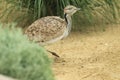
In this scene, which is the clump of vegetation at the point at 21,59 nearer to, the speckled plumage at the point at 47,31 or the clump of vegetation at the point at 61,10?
the speckled plumage at the point at 47,31

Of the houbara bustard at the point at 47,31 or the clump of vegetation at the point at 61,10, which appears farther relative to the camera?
the clump of vegetation at the point at 61,10

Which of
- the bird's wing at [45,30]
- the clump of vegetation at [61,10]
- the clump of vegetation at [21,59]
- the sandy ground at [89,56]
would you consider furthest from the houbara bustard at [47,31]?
the clump of vegetation at [21,59]

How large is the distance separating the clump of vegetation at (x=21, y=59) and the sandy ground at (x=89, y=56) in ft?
7.89

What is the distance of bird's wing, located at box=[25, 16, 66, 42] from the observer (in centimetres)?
623

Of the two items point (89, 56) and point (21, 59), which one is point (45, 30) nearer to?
point (89, 56)

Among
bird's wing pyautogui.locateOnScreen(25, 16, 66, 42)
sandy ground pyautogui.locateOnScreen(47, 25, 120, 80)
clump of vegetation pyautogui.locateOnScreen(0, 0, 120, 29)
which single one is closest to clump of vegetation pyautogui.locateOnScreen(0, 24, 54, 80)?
sandy ground pyautogui.locateOnScreen(47, 25, 120, 80)

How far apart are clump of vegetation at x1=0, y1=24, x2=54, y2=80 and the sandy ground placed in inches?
94.7

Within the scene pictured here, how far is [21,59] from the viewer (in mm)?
3252

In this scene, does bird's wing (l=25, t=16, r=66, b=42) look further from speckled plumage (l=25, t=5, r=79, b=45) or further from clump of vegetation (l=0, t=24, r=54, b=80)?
clump of vegetation (l=0, t=24, r=54, b=80)

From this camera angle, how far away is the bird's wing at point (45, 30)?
623cm

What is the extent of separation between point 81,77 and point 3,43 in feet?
8.78

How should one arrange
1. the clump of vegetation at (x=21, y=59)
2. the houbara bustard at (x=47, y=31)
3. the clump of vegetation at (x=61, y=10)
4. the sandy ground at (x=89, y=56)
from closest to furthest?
the clump of vegetation at (x=21, y=59)
the sandy ground at (x=89, y=56)
the houbara bustard at (x=47, y=31)
the clump of vegetation at (x=61, y=10)

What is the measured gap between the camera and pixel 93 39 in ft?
26.3

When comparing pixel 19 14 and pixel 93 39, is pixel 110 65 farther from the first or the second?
pixel 19 14
